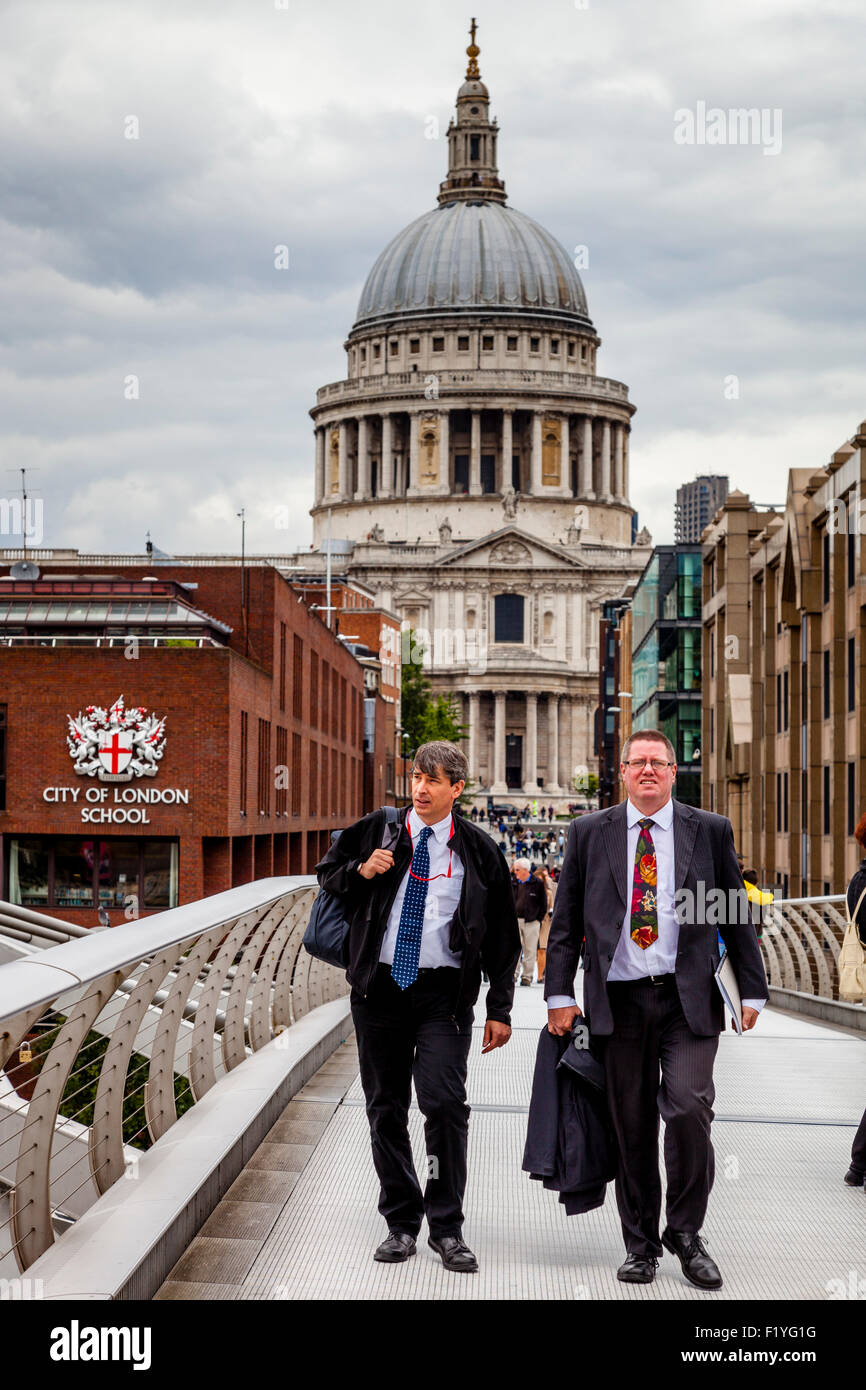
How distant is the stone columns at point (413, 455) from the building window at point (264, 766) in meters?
112

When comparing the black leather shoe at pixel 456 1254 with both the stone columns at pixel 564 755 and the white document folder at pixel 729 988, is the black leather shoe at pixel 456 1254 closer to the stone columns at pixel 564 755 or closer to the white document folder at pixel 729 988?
the white document folder at pixel 729 988

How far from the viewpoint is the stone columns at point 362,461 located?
163 meters

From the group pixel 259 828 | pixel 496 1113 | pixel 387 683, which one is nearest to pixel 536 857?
pixel 387 683

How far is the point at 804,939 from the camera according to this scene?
22828mm

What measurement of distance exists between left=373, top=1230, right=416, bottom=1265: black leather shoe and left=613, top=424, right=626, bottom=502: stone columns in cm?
15979

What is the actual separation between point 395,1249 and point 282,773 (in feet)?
147

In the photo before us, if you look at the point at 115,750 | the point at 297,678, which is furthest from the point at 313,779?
the point at 115,750

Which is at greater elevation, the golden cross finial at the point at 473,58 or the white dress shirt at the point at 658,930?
the golden cross finial at the point at 473,58

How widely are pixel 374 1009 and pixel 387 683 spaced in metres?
85.1

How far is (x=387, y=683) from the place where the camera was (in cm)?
9225

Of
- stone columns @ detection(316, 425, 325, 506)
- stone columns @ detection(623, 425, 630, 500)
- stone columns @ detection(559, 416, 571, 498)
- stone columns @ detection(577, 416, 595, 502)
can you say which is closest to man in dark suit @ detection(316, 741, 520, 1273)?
stone columns @ detection(559, 416, 571, 498)

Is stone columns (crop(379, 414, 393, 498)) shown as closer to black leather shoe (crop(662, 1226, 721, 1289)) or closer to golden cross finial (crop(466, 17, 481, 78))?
golden cross finial (crop(466, 17, 481, 78))

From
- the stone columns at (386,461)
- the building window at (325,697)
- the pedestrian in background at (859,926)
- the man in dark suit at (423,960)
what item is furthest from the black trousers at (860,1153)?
the stone columns at (386,461)
